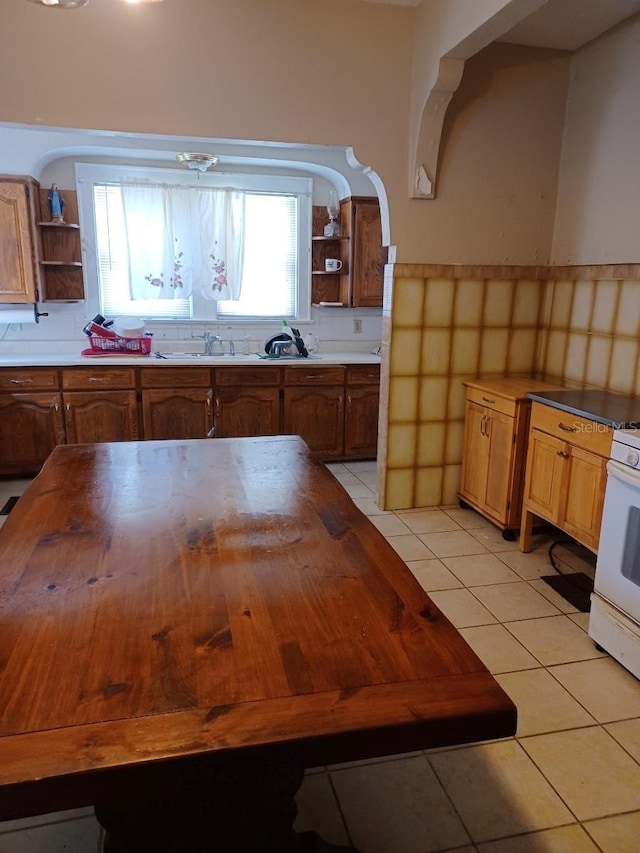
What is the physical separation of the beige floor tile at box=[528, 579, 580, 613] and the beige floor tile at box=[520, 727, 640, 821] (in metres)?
0.78

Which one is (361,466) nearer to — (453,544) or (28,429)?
(453,544)

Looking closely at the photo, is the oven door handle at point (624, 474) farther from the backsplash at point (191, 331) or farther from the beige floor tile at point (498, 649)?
the backsplash at point (191, 331)

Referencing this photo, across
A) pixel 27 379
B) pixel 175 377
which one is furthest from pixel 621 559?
pixel 27 379

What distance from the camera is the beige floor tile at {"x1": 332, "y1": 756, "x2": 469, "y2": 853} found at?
157cm

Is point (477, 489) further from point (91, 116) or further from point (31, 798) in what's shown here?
point (31, 798)

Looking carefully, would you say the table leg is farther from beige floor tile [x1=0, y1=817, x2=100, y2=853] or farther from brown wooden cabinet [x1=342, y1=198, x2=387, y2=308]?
brown wooden cabinet [x1=342, y1=198, x2=387, y2=308]

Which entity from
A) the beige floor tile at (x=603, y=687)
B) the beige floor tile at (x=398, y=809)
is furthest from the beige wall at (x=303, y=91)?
the beige floor tile at (x=398, y=809)

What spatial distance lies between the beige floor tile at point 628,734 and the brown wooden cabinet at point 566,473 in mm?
808

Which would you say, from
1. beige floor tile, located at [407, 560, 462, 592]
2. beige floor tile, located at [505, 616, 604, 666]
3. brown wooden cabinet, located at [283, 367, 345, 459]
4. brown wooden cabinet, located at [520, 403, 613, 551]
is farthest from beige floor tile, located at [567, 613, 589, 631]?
brown wooden cabinet, located at [283, 367, 345, 459]

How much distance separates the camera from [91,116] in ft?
9.75

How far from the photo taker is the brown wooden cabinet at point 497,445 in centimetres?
322

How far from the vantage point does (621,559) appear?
88.2 inches

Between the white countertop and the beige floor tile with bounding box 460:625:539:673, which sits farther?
the white countertop

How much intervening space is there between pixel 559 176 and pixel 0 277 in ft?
12.0
